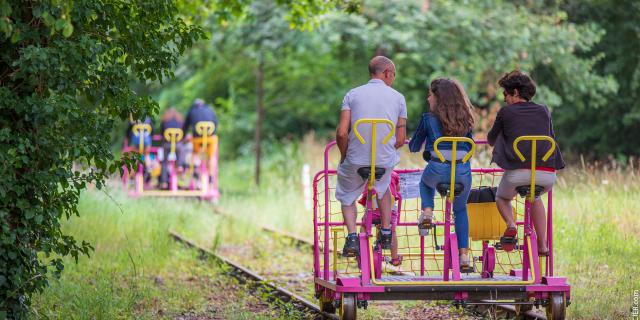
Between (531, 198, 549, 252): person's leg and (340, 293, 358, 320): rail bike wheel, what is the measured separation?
1.52 meters

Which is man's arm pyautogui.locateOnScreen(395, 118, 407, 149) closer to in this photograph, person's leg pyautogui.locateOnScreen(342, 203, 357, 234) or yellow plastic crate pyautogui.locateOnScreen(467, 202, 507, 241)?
person's leg pyautogui.locateOnScreen(342, 203, 357, 234)

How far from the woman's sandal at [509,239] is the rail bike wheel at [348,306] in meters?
1.22

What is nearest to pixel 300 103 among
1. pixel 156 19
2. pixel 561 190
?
pixel 561 190

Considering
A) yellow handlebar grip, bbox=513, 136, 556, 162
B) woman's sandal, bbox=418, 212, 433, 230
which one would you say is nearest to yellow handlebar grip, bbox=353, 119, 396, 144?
woman's sandal, bbox=418, 212, 433, 230

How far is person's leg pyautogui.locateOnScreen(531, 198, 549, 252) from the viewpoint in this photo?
A: 8023mm

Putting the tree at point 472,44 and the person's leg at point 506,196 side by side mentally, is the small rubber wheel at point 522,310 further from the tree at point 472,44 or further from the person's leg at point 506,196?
the tree at point 472,44

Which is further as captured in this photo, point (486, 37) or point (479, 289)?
point (486, 37)

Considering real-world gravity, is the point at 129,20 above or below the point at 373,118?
above

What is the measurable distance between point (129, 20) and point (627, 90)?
17.4m

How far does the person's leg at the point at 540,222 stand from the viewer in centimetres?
802

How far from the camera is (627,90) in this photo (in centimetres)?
2319

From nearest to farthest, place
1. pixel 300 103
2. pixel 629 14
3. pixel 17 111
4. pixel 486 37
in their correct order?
pixel 17 111 → pixel 629 14 → pixel 486 37 → pixel 300 103

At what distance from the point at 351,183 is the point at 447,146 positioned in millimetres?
796

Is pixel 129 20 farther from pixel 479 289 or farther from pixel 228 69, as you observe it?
pixel 228 69
